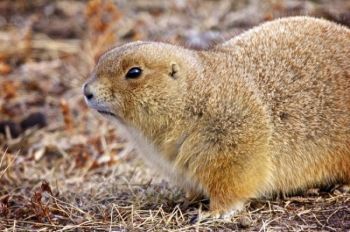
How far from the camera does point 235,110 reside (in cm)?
489

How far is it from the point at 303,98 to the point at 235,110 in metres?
0.54

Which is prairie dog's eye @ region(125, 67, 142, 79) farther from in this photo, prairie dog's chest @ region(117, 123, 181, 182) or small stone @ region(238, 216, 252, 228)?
small stone @ region(238, 216, 252, 228)

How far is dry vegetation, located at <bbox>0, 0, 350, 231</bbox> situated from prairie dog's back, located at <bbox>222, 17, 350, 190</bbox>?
234mm

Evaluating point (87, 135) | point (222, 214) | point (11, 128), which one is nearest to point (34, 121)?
point (11, 128)

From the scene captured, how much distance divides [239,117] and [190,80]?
1.30ft

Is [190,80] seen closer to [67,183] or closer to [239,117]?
[239,117]

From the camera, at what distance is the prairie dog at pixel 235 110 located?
487 centimetres

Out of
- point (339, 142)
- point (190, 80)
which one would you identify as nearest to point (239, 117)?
point (190, 80)

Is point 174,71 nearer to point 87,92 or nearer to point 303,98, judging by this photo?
point 87,92

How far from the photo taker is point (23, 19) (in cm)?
1088

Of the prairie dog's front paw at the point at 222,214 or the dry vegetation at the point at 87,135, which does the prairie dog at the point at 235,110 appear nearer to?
the prairie dog's front paw at the point at 222,214

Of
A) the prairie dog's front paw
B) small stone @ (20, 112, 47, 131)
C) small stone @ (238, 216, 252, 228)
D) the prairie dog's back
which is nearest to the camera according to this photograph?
small stone @ (238, 216, 252, 228)

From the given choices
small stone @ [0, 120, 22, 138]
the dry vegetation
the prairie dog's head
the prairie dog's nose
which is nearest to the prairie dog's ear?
the prairie dog's head

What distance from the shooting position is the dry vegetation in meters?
5.07
